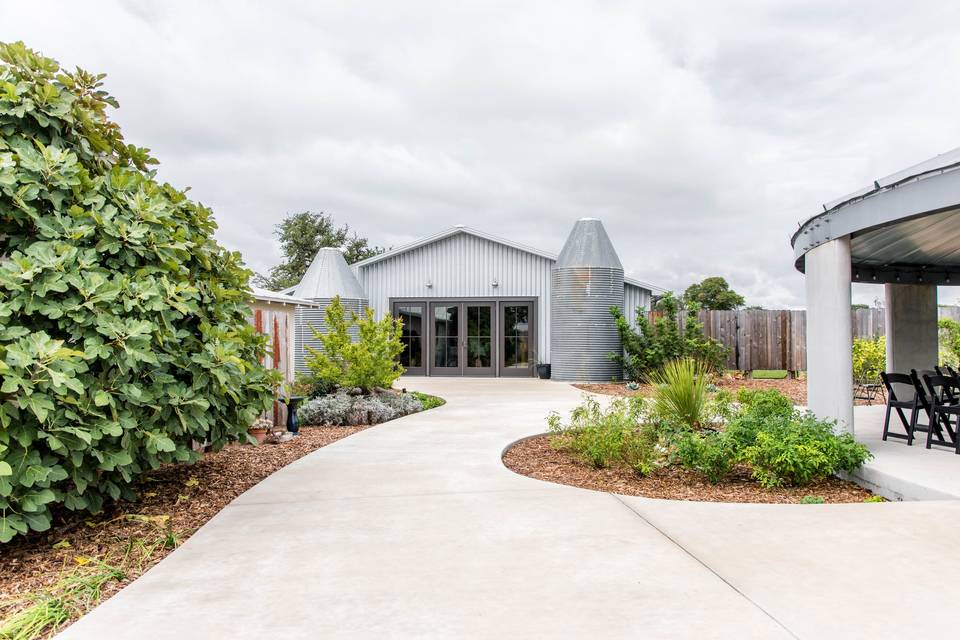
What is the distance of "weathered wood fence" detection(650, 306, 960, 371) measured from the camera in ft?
57.0

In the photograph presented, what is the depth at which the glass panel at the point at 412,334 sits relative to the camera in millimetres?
19125

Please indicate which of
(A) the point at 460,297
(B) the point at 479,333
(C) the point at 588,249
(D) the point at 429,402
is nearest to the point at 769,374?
(C) the point at 588,249

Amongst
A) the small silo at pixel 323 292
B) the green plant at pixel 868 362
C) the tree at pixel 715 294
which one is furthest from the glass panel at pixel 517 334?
the tree at pixel 715 294

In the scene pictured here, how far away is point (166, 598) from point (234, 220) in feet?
117

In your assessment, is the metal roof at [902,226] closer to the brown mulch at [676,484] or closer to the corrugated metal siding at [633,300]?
the brown mulch at [676,484]

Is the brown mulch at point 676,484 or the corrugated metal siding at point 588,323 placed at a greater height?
the corrugated metal siding at point 588,323

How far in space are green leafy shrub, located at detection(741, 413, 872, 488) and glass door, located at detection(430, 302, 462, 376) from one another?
13878 millimetres

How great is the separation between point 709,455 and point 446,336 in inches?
559

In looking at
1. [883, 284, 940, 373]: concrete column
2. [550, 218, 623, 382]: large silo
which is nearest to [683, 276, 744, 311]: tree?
[550, 218, 623, 382]: large silo

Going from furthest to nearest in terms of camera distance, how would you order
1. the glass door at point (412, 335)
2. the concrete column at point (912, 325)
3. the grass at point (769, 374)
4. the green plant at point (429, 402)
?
the glass door at point (412, 335)
the grass at point (769, 374)
the green plant at point (429, 402)
the concrete column at point (912, 325)

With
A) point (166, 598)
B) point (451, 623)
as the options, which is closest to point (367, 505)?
point (166, 598)

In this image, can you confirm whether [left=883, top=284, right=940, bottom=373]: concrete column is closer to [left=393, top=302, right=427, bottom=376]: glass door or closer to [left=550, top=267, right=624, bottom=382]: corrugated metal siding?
[left=550, top=267, right=624, bottom=382]: corrugated metal siding

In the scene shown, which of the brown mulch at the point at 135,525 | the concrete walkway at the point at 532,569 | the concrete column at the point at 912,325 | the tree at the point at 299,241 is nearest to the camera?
the concrete walkway at the point at 532,569

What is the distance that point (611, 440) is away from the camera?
18.7ft
